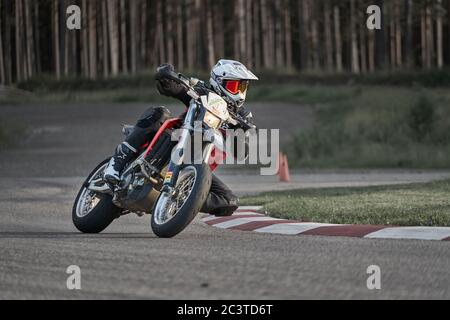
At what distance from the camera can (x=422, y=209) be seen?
46.0 ft

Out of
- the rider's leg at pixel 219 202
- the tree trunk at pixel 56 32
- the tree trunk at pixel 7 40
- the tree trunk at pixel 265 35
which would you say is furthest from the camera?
the tree trunk at pixel 265 35

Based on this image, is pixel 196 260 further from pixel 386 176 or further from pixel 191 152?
pixel 386 176

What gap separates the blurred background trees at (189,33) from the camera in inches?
2795

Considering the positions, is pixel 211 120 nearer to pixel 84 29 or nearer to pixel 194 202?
pixel 194 202

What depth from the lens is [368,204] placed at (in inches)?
599

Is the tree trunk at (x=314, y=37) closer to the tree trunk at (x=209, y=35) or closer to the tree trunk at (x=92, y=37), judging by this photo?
the tree trunk at (x=209, y=35)

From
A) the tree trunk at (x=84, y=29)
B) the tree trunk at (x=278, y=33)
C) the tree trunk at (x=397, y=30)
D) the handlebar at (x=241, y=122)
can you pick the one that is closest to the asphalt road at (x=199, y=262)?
the handlebar at (x=241, y=122)

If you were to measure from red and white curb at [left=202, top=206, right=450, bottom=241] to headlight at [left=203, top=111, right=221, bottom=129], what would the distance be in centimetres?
136

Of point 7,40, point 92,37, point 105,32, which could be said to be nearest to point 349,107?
point 92,37

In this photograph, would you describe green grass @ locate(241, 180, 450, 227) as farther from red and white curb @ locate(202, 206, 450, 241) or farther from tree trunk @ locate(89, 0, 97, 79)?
tree trunk @ locate(89, 0, 97, 79)

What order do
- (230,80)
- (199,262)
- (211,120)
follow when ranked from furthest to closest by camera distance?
(230,80) < (211,120) < (199,262)

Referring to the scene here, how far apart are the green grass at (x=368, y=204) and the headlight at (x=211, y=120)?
7.29 ft

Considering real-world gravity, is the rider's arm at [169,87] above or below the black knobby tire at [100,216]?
above

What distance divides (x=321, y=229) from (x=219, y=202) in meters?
1.04
